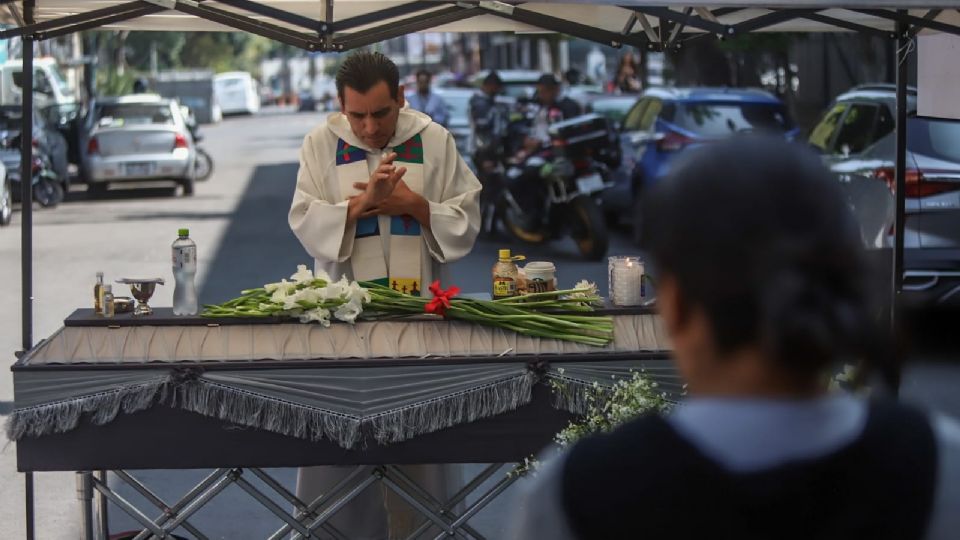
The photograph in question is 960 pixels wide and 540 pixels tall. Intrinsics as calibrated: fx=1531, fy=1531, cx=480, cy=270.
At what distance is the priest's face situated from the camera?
514 centimetres

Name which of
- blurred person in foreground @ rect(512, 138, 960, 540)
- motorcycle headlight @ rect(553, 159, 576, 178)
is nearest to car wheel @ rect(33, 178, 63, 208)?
motorcycle headlight @ rect(553, 159, 576, 178)

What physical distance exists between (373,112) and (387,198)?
296 mm

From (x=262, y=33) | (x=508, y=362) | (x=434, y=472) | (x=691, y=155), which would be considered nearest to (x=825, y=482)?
(x=691, y=155)

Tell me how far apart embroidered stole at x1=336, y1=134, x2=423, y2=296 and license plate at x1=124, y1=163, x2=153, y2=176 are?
62.3ft

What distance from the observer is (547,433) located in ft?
15.3

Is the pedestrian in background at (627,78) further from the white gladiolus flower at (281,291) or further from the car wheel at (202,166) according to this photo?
the white gladiolus flower at (281,291)

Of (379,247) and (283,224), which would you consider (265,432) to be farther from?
(283,224)

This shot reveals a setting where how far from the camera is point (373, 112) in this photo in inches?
204

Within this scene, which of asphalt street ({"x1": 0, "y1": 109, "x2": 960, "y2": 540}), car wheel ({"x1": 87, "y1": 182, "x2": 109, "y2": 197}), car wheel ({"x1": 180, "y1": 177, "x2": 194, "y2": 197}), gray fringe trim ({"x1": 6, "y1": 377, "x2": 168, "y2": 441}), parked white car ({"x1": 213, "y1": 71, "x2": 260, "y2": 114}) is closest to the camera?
gray fringe trim ({"x1": 6, "y1": 377, "x2": 168, "y2": 441})

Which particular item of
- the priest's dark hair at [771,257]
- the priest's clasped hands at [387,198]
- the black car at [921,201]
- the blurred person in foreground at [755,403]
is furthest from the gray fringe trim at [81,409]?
the black car at [921,201]

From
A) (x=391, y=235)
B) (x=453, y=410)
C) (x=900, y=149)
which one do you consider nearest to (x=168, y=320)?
(x=391, y=235)

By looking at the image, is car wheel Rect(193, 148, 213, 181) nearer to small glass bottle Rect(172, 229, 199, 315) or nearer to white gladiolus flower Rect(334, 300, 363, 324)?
small glass bottle Rect(172, 229, 199, 315)

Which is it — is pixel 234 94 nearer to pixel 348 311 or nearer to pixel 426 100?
pixel 426 100

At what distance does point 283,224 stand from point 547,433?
1508 centimetres
